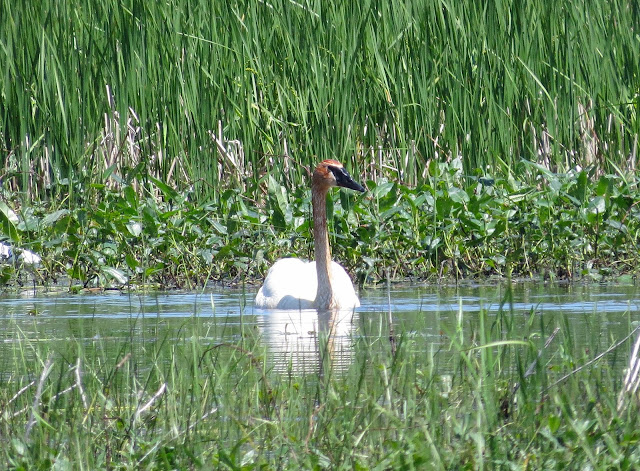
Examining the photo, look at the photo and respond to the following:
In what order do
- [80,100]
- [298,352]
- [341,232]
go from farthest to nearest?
[80,100], [341,232], [298,352]

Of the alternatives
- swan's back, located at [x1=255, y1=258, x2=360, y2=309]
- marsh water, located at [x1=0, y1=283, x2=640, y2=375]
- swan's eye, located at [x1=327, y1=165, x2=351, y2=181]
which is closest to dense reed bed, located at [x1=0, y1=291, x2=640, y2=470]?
marsh water, located at [x1=0, y1=283, x2=640, y2=375]

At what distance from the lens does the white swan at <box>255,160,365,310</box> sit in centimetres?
723

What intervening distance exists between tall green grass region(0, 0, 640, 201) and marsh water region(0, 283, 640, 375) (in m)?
1.33

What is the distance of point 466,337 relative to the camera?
545 centimetres

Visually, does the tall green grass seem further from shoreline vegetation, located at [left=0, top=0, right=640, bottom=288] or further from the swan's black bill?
the swan's black bill

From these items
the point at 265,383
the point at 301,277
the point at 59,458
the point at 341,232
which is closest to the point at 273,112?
the point at 341,232

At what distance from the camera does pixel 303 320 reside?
688cm

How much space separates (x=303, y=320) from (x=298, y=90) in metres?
2.49

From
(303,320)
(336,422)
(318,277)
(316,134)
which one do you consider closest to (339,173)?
(318,277)

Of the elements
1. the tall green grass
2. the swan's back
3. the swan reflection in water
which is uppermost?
the tall green grass

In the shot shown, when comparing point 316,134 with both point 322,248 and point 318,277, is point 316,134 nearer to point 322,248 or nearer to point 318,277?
point 322,248

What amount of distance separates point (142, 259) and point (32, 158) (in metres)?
1.44

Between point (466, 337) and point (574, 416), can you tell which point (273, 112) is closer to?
point (466, 337)

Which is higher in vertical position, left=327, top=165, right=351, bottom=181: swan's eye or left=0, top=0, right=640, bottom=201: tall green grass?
left=0, top=0, right=640, bottom=201: tall green grass
